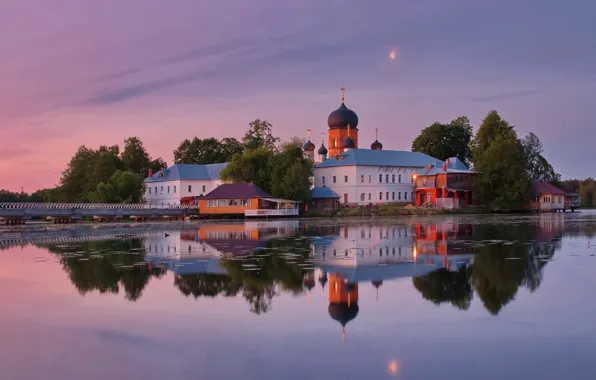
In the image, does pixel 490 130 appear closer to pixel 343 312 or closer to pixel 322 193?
pixel 322 193

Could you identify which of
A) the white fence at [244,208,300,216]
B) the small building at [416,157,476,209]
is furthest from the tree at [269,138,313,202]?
the small building at [416,157,476,209]

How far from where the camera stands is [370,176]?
84.1 m

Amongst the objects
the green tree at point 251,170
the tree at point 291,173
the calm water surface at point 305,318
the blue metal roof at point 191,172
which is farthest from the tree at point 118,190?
the calm water surface at point 305,318

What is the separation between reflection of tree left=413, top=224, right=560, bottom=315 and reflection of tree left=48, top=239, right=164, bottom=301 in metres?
5.96

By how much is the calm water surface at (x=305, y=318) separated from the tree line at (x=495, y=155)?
6107 cm

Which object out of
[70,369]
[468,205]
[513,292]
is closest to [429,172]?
[468,205]

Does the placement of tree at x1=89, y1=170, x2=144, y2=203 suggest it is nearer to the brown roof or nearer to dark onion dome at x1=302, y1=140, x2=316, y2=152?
dark onion dome at x1=302, y1=140, x2=316, y2=152

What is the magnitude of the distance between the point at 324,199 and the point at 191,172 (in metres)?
21.4

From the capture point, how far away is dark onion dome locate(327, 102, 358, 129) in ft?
313

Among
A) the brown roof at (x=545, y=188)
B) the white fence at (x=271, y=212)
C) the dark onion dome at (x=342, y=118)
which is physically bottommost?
the white fence at (x=271, y=212)

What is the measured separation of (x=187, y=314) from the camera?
1027 centimetres

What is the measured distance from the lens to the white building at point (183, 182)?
88.6 m

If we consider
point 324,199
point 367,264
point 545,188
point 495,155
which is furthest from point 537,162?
point 367,264

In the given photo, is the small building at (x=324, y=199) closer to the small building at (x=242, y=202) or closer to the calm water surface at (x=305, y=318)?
the small building at (x=242, y=202)
